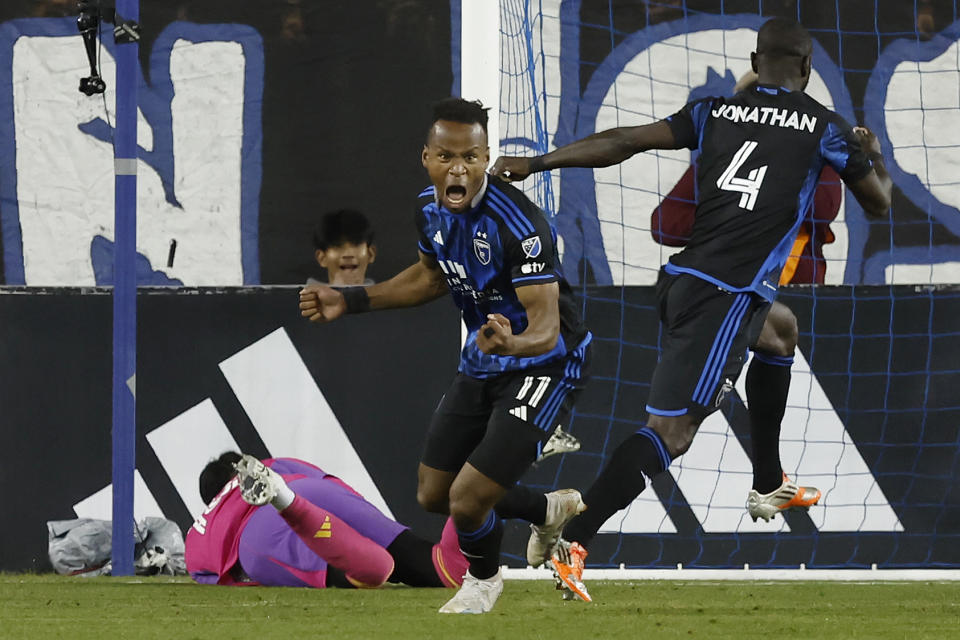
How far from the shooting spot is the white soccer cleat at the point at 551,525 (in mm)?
4863

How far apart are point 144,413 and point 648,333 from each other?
2.43 meters

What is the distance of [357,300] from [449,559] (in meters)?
1.37

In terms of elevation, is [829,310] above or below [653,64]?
below

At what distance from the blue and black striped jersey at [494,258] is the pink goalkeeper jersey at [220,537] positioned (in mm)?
1548

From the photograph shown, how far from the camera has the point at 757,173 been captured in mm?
4953

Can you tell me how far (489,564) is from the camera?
4.77m

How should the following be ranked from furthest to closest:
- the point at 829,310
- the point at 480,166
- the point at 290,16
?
the point at 290,16
the point at 829,310
the point at 480,166

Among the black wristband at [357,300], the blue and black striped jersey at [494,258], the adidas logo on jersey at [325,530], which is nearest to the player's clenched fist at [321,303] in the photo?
the black wristband at [357,300]

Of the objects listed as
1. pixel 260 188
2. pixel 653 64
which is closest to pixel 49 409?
pixel 260 188

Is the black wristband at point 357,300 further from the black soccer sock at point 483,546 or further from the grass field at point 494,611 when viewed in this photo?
the grass field at point 494,611

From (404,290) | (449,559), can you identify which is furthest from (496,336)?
(449,559)

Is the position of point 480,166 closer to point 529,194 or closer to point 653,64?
point 529,194

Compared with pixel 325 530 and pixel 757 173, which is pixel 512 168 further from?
pixel 325 530

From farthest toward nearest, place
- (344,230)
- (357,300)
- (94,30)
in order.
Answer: (344,230) → (94,30) → (357,300)
